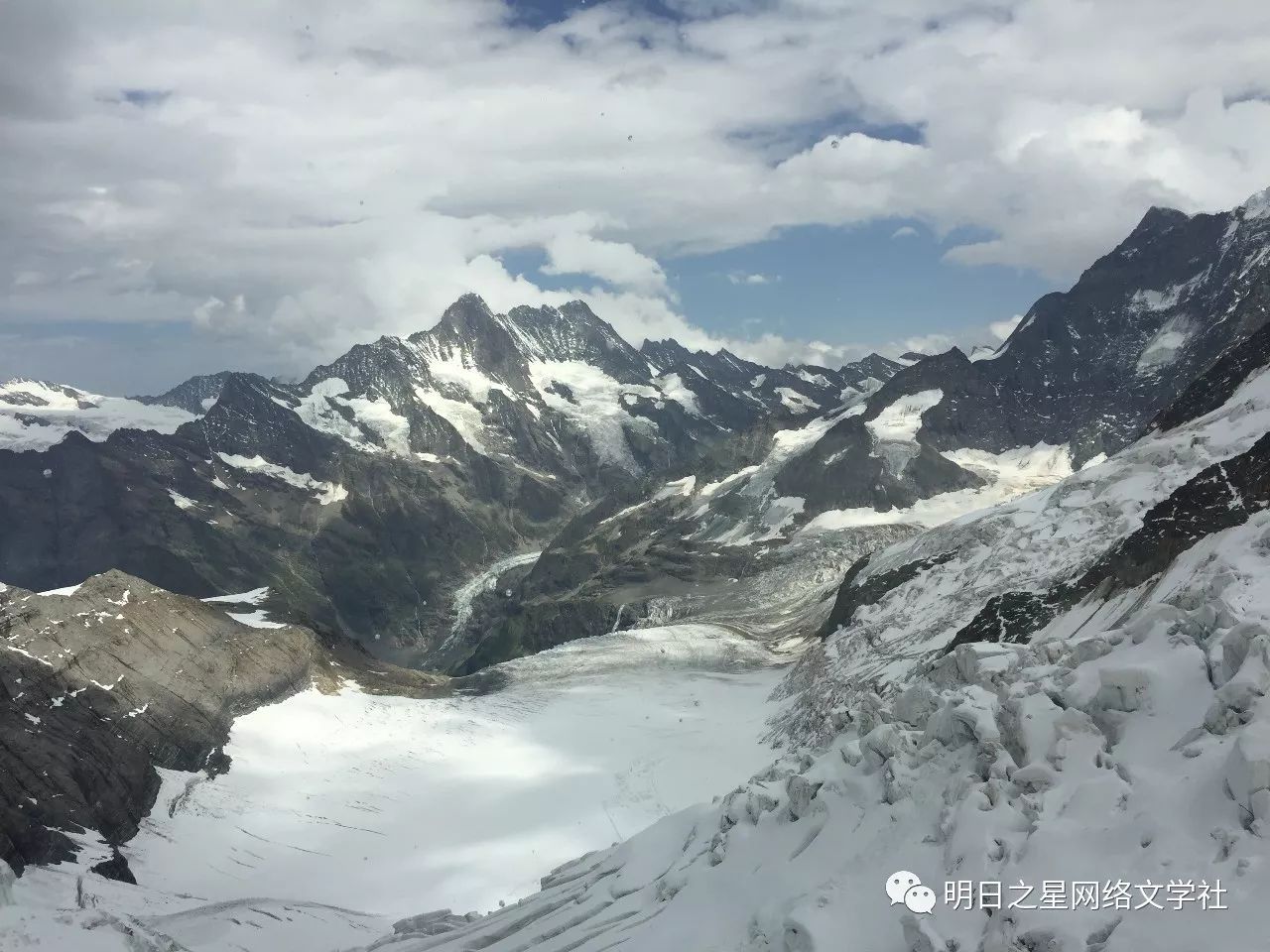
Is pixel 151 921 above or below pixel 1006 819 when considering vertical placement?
below

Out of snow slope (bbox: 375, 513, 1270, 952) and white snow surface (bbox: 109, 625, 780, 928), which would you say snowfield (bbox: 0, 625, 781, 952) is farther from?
snow slope (bbox: 375, 513, 1270, 952)

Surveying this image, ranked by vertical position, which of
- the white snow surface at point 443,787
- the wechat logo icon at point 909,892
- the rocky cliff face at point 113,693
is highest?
the wechat logo icon at point 909,892

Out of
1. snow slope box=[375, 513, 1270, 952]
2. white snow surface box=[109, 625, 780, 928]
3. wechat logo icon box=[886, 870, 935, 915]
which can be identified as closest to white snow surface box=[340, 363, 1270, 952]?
snow slope box=[375, 513, 1270, 952]

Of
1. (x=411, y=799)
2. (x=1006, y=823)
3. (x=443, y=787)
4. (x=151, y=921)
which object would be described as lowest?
(x=443, y=787)

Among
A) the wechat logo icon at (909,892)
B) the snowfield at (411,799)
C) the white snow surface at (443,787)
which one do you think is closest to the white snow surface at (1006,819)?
the wechat logo icon at (909,892)

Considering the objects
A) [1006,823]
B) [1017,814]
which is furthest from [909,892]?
[1017,814]

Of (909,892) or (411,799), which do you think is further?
(411,799)

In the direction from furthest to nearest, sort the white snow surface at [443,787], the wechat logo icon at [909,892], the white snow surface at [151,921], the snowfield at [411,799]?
the white snow surface at [443,787] < the snowfield at [411,799] < the white snow surface at [151,921] < the wechat logo icon at [909,892]

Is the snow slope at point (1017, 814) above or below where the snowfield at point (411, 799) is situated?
above

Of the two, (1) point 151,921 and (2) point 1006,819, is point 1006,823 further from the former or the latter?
(1) point 151,921

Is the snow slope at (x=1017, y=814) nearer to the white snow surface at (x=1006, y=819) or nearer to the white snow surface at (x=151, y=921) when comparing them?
the white snow surface at (x=1006, y=819)
